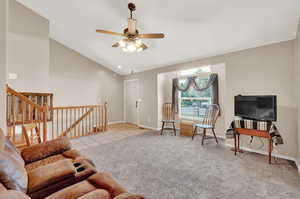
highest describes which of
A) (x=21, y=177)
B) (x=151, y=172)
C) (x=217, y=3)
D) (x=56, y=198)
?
(x=217, y=3)

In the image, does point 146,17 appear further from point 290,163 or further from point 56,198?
point 290,163

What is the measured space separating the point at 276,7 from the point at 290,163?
2689 mm

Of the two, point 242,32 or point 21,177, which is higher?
point 242,32

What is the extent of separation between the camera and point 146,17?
2910 mm

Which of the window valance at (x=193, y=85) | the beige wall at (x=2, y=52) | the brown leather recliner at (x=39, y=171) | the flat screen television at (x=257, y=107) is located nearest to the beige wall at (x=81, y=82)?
the window valance at (x=193, y=85)

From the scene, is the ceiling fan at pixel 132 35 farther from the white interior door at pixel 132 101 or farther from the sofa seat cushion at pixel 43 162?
the white interior door at pixel 132 101

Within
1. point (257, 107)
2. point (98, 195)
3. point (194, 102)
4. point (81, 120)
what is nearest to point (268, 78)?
point (257, 107)

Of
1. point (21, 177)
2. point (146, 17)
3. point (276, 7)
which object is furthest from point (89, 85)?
point (276, 7)

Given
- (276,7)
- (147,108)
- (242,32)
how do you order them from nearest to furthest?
(276,7) → (242,32) → (147,108)

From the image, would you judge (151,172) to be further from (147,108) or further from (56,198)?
(147,108)

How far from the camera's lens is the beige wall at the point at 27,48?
3385mm

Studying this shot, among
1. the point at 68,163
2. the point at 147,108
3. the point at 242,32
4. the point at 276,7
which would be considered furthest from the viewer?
the point at 147,108

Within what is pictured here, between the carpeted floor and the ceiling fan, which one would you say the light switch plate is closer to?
the carpeted floor

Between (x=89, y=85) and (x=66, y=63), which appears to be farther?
(x=89, y=85)
